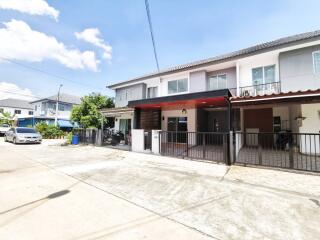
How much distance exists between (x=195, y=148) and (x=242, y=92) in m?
5.16

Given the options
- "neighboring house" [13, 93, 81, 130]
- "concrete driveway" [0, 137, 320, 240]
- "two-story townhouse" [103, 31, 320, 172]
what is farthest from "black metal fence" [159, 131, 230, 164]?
"neighboring house" [13, 93, 81, 130]

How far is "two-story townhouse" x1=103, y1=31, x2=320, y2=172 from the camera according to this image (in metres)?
9.59

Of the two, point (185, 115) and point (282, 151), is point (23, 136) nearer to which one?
point (185, 115)

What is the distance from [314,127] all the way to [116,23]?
41.4 ft

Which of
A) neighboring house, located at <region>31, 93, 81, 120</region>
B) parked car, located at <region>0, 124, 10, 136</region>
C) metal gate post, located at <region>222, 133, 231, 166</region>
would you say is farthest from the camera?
neighboring house, located at <region>31, 93, 81, 120</region>

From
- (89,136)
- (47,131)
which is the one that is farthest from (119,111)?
(47,131)

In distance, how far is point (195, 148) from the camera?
11.7 m

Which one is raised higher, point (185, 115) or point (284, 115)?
point (185, 115)

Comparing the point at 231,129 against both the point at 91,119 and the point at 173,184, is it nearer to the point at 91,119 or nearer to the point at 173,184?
the point at 173,184

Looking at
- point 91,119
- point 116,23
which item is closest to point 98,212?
point 116,23

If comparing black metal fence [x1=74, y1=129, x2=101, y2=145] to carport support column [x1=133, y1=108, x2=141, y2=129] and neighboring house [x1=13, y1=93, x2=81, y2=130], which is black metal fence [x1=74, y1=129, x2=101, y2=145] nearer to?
carport support column [x1=133, y1=108, x2=141, y2=129]

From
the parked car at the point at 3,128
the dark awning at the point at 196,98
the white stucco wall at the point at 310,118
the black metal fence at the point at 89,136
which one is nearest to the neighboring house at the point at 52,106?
the parked car at the point at 3,128

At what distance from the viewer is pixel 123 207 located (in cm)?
404

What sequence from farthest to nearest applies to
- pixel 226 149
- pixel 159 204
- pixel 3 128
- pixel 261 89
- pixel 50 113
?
pixel 50 113
pixel 3 128
pixel 261 89
pixel 226 149
pixel 159 204
